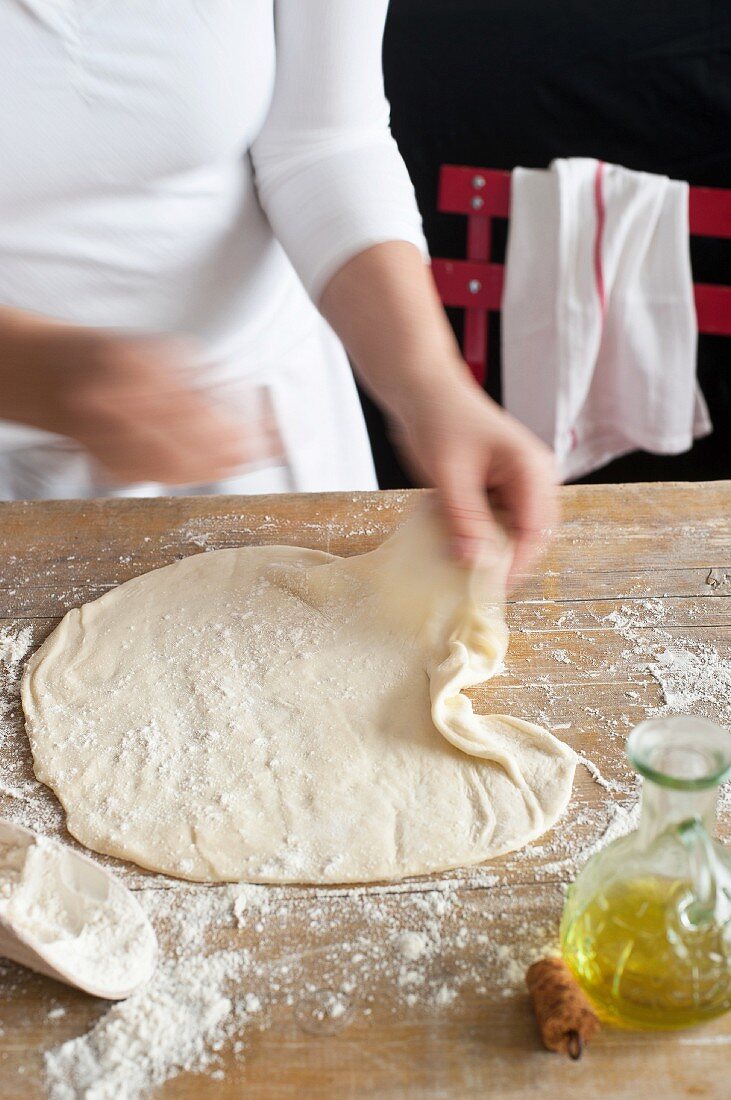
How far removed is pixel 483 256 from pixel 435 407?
3.87 feet

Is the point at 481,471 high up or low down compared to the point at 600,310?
up

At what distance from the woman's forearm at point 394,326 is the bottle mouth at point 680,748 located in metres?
0.46

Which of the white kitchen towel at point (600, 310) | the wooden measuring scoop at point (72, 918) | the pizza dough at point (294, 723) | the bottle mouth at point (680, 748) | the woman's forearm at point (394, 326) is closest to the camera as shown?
the bottle mouth at point (680, 748)

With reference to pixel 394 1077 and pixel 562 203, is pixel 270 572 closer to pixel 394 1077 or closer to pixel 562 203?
pixel 394 1077

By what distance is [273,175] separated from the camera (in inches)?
48.2

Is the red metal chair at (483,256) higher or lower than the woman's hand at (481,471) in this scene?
lower

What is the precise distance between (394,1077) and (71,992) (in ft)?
0.82

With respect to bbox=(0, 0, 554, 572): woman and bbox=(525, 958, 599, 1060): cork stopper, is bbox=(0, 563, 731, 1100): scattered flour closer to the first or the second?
bbox=(525, 958, 599, 1060): cork stopper

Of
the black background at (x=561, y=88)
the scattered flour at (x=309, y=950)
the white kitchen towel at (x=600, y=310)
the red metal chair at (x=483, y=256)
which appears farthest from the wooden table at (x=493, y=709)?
the black background at (x=561, y=88)

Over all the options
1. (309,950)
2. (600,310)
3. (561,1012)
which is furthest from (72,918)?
(600,310)

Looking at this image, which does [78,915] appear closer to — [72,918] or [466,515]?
[72,918]

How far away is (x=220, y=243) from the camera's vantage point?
125 centimetres

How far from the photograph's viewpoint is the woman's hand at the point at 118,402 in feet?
2.57

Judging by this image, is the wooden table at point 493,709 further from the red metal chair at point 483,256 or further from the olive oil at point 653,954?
the red metal chair at point 483,256
